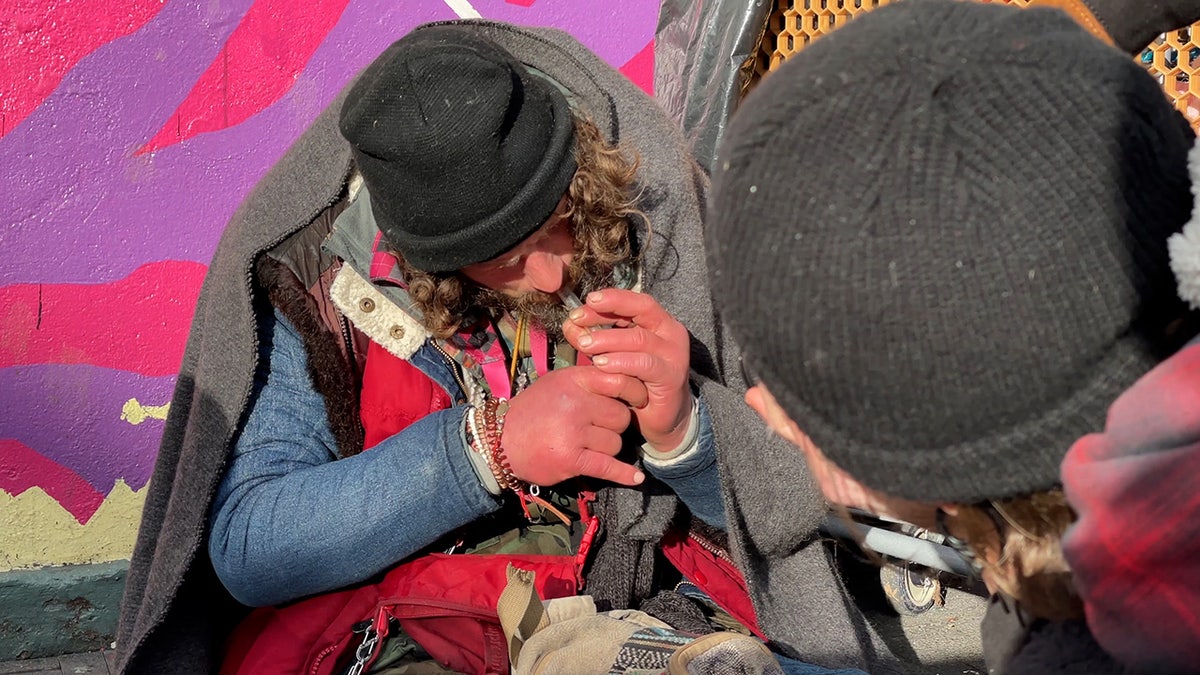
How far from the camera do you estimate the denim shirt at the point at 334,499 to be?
6.35ft

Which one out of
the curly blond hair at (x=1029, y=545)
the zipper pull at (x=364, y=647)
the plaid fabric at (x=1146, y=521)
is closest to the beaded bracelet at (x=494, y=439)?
the zipper pull at (x=364, y=647)

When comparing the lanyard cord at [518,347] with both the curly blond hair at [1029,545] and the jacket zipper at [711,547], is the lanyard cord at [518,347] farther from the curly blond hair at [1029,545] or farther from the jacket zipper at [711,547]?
the curly blond hair at [1029,545]

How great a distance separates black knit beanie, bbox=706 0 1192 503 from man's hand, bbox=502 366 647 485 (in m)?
0.87

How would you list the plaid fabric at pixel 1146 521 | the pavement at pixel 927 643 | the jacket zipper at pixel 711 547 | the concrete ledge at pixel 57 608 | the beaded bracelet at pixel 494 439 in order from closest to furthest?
the plaid fabric at pixel 1146 521 < the beaded bracelet at pixel 494 439 < the jacket zipper at pixel 711 547 < the pavement at pixel 927 643 < the concrete ledge at pixel 57 608

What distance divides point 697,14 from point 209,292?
159 centimetres

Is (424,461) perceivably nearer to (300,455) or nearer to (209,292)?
(300,455)

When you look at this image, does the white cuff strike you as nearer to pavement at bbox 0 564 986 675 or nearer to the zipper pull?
the zipper pull

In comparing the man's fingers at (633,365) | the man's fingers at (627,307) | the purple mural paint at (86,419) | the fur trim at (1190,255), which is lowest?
the purple mural paint at (86,419)

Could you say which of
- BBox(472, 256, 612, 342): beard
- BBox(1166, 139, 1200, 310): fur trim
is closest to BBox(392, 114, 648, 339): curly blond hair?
BBox(472, 256, 612, 342): beard

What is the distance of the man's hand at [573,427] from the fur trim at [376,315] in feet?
0.91

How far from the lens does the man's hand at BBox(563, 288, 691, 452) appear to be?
70.9 inches

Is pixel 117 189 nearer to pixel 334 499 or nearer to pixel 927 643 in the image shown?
pixel 334 499

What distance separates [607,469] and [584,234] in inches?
16.4

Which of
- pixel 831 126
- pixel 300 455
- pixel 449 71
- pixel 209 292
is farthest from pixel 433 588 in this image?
pixel 831 126
